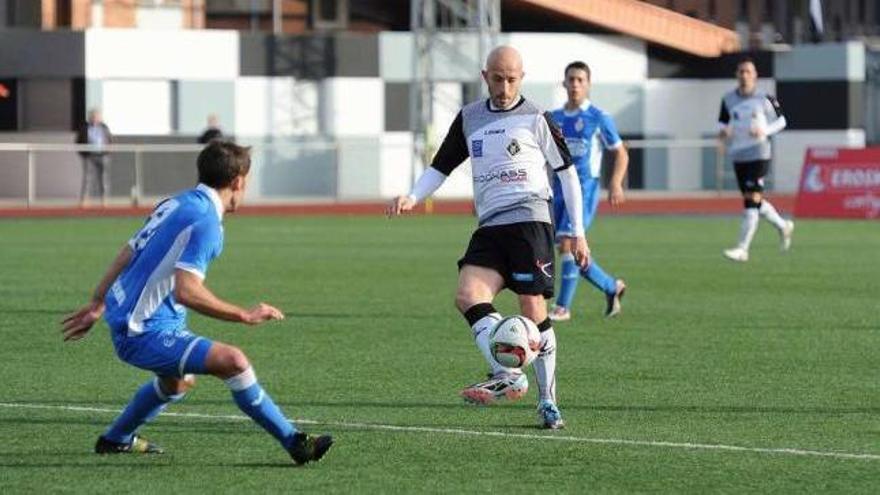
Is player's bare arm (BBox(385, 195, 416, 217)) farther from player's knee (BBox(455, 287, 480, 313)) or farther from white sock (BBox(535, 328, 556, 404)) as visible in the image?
white sock (BBox(535, 328, 556, 404))

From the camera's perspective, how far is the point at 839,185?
38812 mm

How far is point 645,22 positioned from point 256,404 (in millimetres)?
46814

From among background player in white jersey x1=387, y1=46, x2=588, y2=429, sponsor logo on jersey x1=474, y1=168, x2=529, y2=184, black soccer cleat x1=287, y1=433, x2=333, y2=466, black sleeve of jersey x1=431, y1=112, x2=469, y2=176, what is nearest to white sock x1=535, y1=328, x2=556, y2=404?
background player in white jersey x1=387, y1=46, x2=588, y2=429

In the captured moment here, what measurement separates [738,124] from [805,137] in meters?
30.0

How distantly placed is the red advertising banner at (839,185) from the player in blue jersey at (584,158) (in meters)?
19.9

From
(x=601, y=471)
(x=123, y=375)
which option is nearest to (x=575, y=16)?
(x=123, y=375)

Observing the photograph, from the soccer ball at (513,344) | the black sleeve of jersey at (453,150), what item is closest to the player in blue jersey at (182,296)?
the soccer ball at (513,344)

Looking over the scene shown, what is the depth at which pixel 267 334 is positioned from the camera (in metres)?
16.9

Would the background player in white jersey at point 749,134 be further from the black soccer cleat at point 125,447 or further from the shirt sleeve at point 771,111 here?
the black soccer cleat at point 125,447

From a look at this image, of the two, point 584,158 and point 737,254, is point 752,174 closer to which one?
point 737,254

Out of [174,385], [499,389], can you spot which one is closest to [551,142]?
[499,389]

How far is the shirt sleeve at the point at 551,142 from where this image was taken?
38.4 feet

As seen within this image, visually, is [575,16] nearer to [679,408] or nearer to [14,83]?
[14,83]

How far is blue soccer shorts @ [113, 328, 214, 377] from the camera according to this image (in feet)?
31.6
